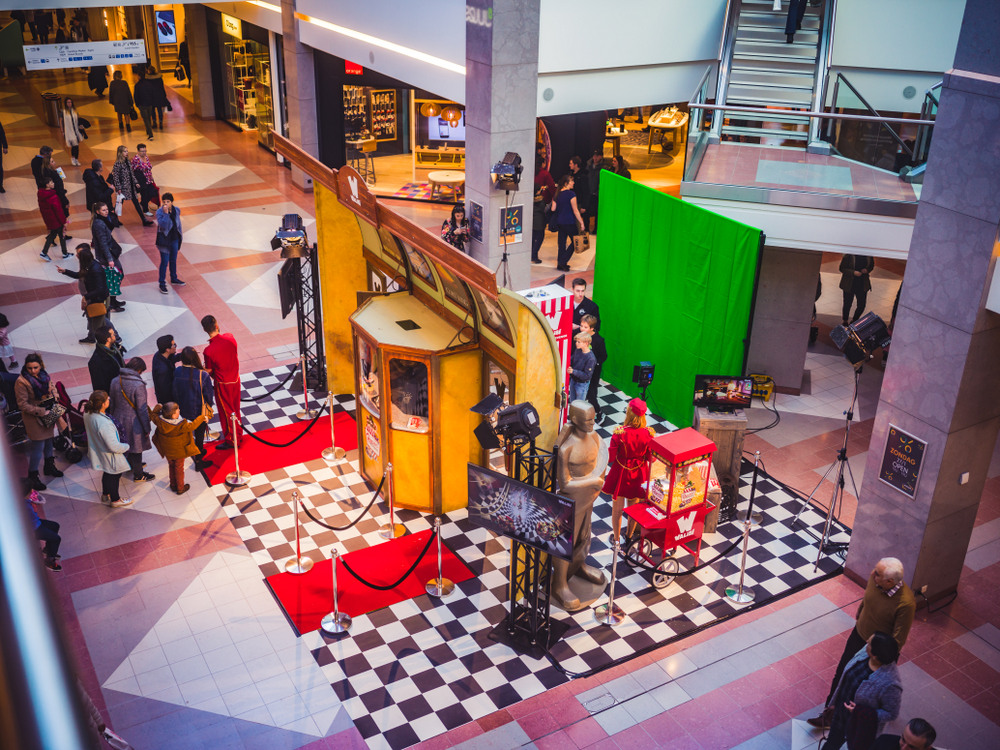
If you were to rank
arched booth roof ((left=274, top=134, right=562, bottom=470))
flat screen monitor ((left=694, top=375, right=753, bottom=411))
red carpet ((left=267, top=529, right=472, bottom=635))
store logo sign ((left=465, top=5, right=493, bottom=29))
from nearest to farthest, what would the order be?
arched booth roof ((left=274, top=134, right=562, bottom=470)), red carpet ((left=267, top=529, right=472, bottom=635)), flat screen monitor ((left=694, top=375, right=753, bottom=411)), store logo sign ((left=465, top=5, right=493, bottom=29))

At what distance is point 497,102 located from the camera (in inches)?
473

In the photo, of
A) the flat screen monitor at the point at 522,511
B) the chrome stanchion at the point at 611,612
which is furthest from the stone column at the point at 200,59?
the chrome stanchion at the point at 611,612

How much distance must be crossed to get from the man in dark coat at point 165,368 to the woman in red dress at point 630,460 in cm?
Answer: 473

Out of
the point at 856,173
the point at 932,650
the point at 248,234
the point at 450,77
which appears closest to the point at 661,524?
the point at 932,650

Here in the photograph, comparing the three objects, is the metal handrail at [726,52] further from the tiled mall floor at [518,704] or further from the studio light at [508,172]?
the tiled mall floor at [518,704]

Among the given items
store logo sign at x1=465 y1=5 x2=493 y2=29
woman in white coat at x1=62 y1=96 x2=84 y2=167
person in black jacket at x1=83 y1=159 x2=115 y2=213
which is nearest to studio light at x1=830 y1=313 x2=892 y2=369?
store logo sign at x1=465 y1=5 x2=493 y2=29

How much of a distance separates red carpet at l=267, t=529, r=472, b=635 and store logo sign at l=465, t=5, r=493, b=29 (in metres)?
6.52

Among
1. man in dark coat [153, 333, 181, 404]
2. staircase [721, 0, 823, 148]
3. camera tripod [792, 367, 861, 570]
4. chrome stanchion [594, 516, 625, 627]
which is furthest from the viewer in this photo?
staircase [721, 0, 823, 148]

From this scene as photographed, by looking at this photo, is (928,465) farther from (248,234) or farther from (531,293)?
(248,234)

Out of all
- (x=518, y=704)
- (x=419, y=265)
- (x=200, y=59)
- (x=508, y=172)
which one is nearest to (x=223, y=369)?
(x=419, y=265)

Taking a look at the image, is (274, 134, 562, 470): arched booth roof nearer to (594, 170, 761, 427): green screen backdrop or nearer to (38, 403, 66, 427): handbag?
(594, 170, 761, 427): green screen backdrop

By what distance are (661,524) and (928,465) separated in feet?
7.74

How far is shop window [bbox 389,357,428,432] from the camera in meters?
9.17

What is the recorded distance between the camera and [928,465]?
779 centimetres
